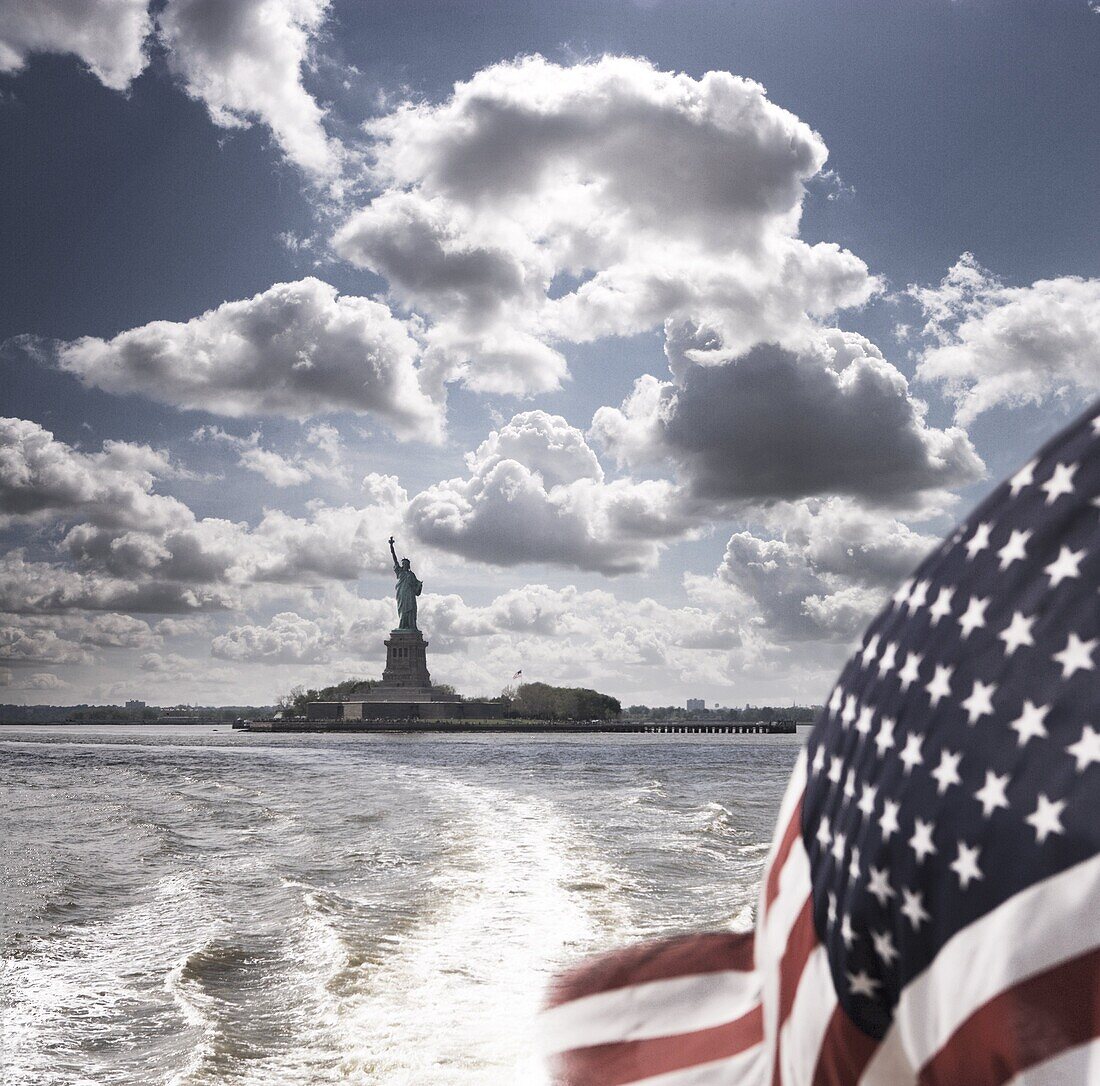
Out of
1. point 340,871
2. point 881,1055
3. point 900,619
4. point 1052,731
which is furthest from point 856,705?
point 340,871

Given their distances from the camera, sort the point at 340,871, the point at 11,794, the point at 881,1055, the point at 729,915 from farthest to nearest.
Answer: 1. the point at 11,794
2. the point at 340,871
3. the point at 729,915
4. the point at 881,1055

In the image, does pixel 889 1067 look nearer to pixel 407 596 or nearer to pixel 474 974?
pixel 474 974

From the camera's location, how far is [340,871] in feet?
53.1

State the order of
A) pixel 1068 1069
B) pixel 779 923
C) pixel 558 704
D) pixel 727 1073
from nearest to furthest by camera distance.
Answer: pixel 1068 1069
pixel 779 923
pixel 727 1073
pixel 558 704

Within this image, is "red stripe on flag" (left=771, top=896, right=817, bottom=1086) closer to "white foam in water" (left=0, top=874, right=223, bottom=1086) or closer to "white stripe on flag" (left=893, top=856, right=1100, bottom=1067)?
"white stripe on flag" (left=893, top=856, right=1100, bottom=1067)

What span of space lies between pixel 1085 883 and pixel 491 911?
12.5 m

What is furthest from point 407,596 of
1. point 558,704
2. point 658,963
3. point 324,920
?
point 658,963

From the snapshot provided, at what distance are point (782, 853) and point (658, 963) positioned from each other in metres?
0.63

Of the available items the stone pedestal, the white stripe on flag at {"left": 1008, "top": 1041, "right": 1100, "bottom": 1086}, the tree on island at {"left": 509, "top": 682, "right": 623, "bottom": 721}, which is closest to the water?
the white stripe on flag at {"left": 1008, "top": 1041, "right": 1100, "bottom": 1086}

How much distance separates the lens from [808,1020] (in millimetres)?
2061

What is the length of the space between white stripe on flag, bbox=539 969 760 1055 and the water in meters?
3.66

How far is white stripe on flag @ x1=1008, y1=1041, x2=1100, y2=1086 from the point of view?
1588 millimetres

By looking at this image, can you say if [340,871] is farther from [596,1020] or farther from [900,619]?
[900,619]

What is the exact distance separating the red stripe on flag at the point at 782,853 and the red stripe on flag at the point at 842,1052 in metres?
Answer: 0.37
